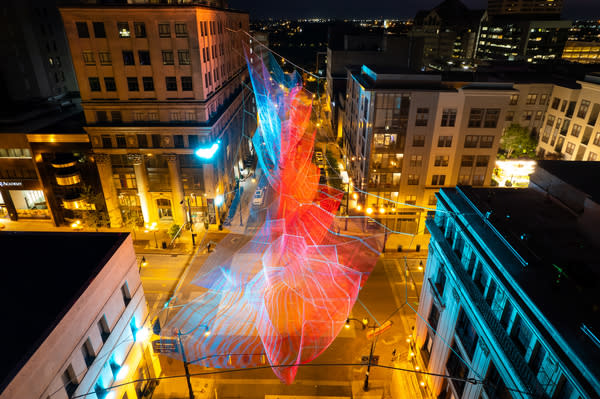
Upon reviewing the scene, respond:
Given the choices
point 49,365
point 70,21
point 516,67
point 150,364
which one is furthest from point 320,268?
point 516,67

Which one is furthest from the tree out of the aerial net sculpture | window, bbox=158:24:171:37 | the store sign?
the store sign

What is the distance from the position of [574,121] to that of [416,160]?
23.7m

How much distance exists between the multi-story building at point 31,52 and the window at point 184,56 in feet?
84.3

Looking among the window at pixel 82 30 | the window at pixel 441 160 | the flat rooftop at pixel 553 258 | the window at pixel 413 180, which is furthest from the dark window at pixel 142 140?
the flat rooftop at pixel 553 258

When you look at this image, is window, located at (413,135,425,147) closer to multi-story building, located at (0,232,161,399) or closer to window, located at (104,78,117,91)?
multi-story building, located at (0,232,161,399)

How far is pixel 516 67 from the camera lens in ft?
194

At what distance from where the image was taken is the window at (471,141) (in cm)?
3584

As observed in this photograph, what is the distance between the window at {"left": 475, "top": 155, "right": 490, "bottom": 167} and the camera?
1438 inches

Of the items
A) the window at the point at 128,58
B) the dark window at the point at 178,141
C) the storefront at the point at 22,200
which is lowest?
the storefront at the point at 22,200

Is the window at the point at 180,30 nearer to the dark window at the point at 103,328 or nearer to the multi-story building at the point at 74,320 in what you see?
the multi-story building at the point at 74,320

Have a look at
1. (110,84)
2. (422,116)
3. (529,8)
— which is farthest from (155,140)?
(529,8)

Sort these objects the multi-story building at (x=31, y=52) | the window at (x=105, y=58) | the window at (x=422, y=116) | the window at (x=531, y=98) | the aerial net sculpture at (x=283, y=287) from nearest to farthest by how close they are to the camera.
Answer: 1. the aerial net sculpture at (x=283, y=287)
2. the window at (x=105, y=58)
3. the window at (x=422, y=116)
4. the multi-story building at (x=31, y=52)
5. the window at (x=531, y=98)

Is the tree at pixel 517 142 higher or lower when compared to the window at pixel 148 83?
lower

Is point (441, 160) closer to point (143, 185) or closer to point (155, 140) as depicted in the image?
point (155, 140)
